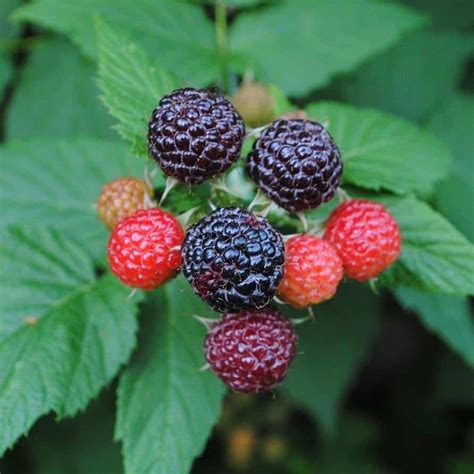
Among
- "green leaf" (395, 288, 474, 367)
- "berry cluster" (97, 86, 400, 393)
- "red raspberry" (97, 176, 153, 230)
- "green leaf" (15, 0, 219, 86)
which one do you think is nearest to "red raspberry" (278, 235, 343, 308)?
"berry cluster" (97, 86, 400, 393)

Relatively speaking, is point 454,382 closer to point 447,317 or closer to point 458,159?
point 447,317

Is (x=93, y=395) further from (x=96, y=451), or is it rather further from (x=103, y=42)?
(x=96, y=451)

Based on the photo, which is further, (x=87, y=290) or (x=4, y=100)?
(x=4, y=100)

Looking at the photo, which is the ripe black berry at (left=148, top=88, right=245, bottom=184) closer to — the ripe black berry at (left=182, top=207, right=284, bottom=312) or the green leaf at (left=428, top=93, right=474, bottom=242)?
the ripe black berry at (left=182, top=207, right=284, bottom=312)

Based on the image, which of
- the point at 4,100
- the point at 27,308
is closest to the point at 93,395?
the point at 27,308

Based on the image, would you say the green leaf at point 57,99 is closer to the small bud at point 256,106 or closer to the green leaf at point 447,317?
the small bud at point 256,106

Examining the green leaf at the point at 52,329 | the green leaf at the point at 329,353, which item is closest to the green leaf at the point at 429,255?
the green leaf at the point at 52,329

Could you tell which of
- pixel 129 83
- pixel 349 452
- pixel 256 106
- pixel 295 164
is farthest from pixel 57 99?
pixel 349 452
